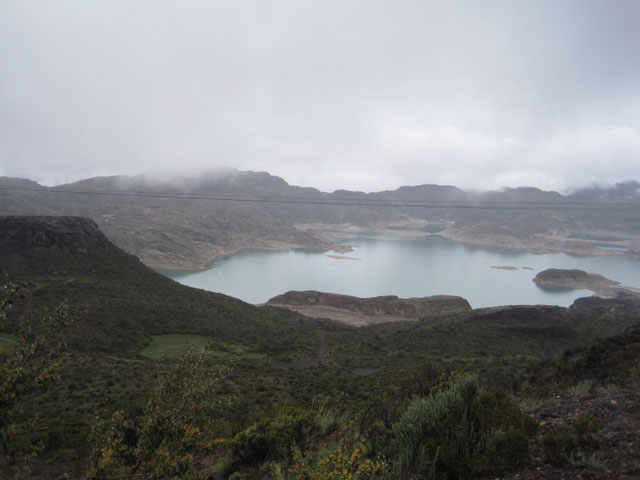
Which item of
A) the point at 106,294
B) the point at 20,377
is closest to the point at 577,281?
the point at 106,294

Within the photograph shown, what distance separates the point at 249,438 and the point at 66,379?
1056 centimetres

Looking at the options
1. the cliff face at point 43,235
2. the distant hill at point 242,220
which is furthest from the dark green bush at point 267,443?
the distant hill at point 242,220

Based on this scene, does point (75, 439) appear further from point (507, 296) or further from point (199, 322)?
point (507, 296)

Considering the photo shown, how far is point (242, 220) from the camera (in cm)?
12925

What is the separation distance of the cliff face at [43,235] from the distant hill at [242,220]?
51.3 feet

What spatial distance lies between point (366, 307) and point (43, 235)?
34.6m

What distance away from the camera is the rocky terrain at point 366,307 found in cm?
4509

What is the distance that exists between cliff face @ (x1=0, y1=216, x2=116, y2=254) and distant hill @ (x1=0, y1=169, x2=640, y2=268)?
15636 mm

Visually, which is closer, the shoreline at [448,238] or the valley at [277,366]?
the valley at [277,366]

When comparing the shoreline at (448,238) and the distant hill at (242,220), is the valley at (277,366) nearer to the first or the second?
the shoreline at (448,238)

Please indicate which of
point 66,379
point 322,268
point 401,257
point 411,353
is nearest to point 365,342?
point 411,353

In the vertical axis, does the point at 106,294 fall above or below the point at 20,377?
below

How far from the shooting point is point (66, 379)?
11898 mm

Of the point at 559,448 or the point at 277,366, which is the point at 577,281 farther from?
the point at 559,448
